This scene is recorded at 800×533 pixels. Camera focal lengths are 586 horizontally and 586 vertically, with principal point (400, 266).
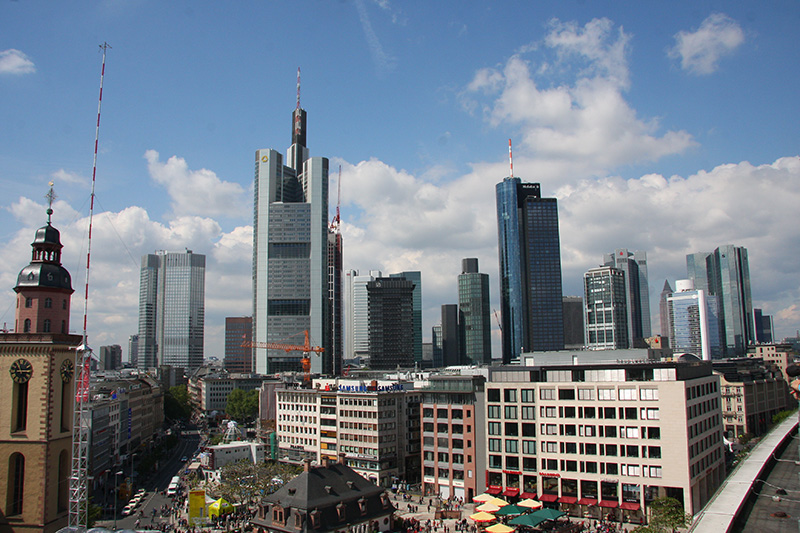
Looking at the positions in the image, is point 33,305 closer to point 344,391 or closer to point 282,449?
point 344,391

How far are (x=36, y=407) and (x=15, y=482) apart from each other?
6.92 metres

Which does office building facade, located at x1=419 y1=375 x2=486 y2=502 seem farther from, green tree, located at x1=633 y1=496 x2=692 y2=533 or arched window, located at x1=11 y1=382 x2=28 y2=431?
arched window, located at x1=11 y1=382 x2=28 y2=431

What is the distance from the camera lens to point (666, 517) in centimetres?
6700

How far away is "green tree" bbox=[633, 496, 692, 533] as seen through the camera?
6391 centimetres

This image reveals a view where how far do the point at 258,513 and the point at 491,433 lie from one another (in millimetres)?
39498

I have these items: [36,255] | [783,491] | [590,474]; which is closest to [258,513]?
[36,255]

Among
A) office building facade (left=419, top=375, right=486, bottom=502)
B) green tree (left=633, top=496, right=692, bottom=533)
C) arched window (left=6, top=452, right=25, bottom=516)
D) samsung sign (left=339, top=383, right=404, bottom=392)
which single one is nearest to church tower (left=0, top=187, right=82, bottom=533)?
arched window (left=6, top=452, right=25, bottom=516)

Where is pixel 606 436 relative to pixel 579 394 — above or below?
below

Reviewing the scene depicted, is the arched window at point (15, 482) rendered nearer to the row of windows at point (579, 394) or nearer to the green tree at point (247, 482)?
the green tree at point (247, 482)

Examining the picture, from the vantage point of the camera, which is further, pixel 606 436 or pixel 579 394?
A: pixel 579 394

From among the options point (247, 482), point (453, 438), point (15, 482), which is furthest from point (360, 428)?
point (15, 482)

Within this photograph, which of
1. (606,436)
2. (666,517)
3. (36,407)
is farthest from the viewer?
(606,436)

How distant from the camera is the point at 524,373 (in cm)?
9506

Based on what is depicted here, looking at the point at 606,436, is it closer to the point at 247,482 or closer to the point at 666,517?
the point at 666,517
